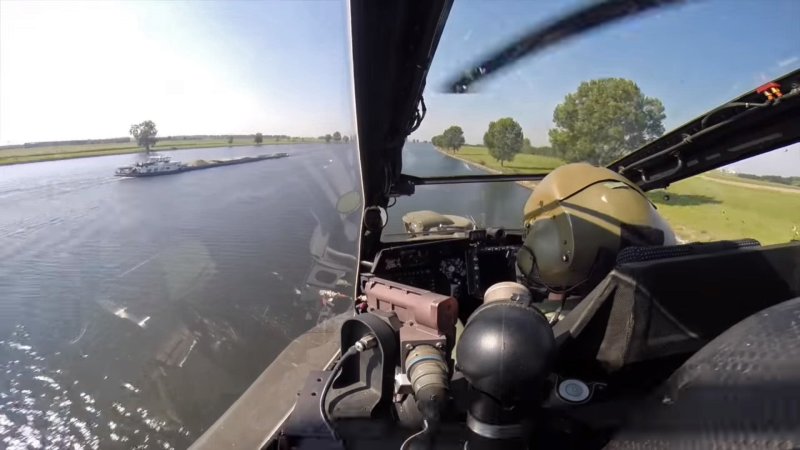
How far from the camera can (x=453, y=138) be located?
11.1 ft

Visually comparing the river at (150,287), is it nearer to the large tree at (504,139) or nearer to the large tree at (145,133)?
the large tree at (145,133)

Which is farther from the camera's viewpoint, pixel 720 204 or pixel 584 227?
pixel 720 204

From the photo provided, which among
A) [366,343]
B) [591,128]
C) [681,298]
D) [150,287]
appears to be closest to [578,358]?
[681,298]

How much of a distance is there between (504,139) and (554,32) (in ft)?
3.27

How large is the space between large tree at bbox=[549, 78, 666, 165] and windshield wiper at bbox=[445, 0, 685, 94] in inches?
21.1

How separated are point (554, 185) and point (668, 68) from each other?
1040 mm

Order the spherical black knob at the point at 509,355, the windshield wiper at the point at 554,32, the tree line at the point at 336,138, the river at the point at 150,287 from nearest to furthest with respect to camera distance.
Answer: the spherical black knob at the point at 509,355
the river at the point at 150,287
the windshield wiper at the point at 554,32
the tree line at the point at 336,138

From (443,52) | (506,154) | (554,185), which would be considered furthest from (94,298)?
(506,154)

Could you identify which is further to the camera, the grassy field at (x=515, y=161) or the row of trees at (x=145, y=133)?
the grassy field at (x=515, y=161)

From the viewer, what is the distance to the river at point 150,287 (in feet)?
6.61

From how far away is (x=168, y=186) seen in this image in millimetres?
2643

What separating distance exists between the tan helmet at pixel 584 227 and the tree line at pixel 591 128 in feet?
2.02

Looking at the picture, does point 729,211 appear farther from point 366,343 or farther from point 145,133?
point 145,133

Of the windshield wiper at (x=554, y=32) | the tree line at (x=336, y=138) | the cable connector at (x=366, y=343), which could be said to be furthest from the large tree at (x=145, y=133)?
the windshield wiper at (x=554, y=32)
